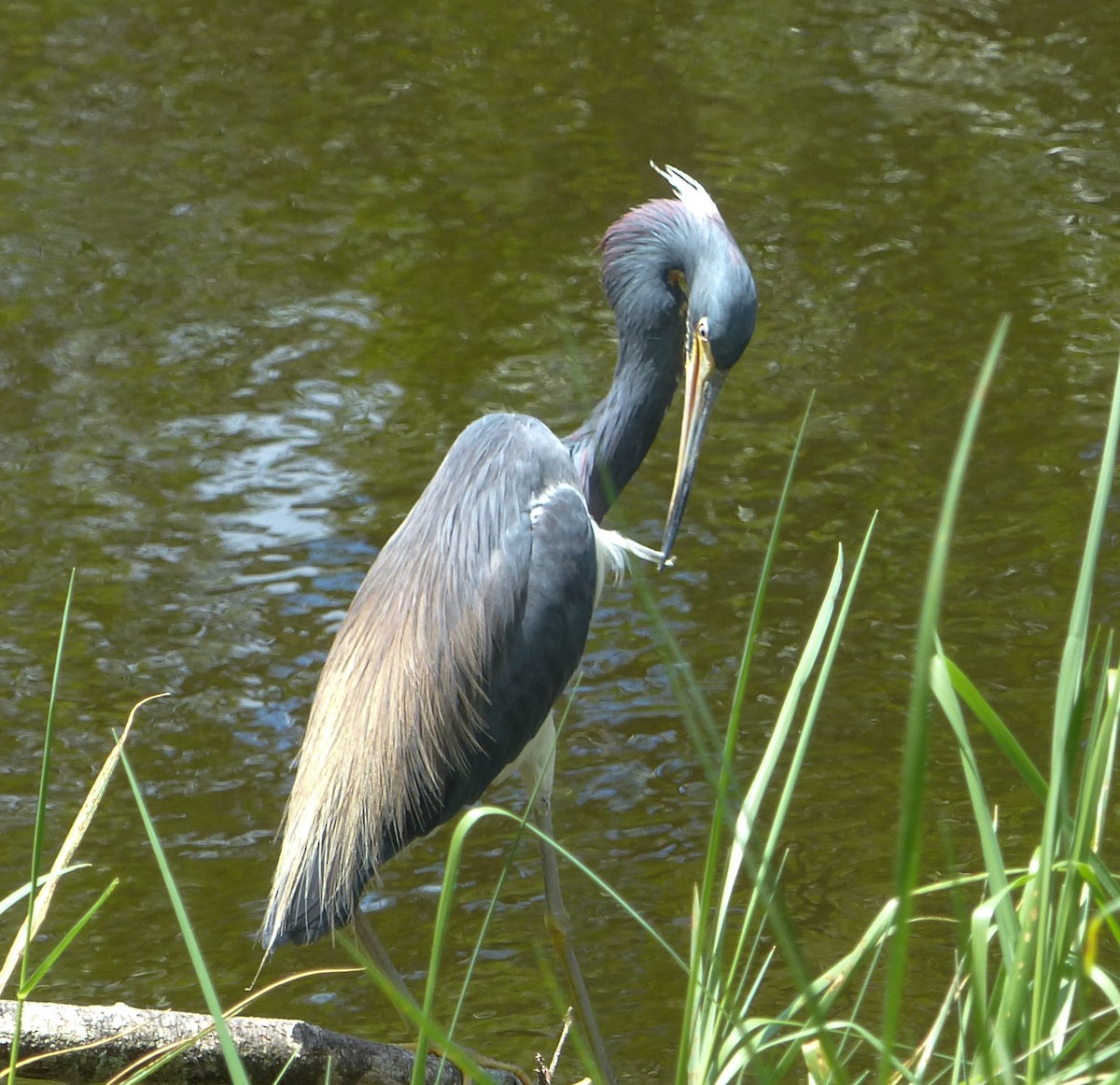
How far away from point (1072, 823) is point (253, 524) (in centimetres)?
478

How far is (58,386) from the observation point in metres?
7.05

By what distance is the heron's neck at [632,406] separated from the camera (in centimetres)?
381

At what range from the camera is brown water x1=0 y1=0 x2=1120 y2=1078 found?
4879 mm

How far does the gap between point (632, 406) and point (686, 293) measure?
37 centimetres

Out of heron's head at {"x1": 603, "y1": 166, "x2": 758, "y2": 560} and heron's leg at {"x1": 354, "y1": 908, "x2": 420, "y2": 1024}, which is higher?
heron's head at {"x1": 603, "y1": 166, "x2": 758, "y2": 560}

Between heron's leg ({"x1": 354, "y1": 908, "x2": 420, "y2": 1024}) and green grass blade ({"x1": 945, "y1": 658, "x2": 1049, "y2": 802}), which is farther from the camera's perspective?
heron's leg ({"x1": 354, "y1": 908, "x2": 420, "y2": 1024})

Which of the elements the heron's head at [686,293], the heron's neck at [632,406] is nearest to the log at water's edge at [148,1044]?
the heron's head at [686,293]

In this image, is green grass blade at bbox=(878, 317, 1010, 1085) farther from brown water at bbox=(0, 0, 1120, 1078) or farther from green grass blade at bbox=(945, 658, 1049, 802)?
brown water at bbox=(0, 0, 1120, 1078)

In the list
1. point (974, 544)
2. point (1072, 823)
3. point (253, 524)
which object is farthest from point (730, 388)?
point (1072, 823)

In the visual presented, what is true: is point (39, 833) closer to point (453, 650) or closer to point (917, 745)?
point (917, 745)

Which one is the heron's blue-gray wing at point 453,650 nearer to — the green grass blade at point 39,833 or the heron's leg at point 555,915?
the heron's leg at point 555,915

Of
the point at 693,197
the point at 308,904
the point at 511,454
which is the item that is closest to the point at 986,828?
the point at 308,904

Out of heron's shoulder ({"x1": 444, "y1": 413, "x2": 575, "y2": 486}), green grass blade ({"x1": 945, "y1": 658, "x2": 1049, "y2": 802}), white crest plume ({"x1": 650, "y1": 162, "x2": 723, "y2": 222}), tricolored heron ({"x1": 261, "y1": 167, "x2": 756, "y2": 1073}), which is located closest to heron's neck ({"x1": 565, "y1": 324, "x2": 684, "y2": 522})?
tricolored heron ({"x1": 261, "y1": 167, "x2": 756, "y2": 1073})

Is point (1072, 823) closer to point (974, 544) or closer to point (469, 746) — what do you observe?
point (469, 746)
